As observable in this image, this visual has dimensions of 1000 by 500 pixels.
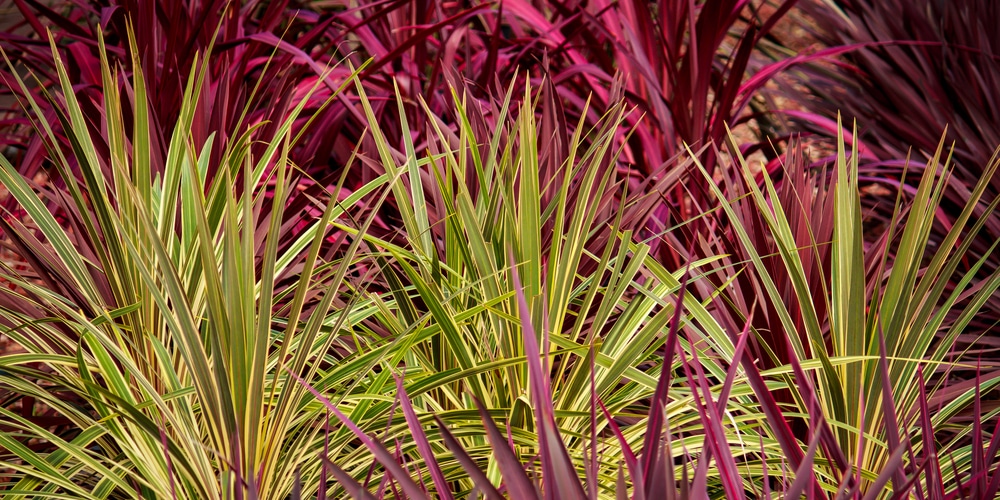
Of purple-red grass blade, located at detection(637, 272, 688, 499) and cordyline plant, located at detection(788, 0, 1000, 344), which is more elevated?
cordyline plant, located at detection(788, 0, 1000, 344)

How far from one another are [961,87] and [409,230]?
4.64 ft

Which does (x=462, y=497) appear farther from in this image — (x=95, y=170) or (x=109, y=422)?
(x=95, y=170)

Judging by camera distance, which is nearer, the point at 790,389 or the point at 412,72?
the point at 790,389

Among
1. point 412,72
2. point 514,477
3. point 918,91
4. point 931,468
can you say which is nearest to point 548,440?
point 514,477

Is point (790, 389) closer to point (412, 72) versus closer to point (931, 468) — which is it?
point (931, 468)

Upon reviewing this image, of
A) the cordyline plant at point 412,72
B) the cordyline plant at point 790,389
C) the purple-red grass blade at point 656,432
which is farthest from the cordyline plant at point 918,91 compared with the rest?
the purple-red grass blade at point 656,432

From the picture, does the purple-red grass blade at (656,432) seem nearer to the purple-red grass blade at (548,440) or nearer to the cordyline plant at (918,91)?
the purple-red grass blade at (548,440)

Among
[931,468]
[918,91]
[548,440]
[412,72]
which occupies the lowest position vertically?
[931,468]

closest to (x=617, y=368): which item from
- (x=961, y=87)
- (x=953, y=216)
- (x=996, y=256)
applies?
(x=996, y=256)

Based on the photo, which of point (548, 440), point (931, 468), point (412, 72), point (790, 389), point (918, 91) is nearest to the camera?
point (548, 440)

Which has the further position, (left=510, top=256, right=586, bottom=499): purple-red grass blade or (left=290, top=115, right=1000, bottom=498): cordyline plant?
(left=290, top=115, right=1000, bottom=498): cordyline plant

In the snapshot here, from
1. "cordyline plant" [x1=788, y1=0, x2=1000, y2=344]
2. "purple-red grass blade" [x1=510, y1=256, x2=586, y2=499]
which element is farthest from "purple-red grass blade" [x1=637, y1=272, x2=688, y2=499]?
Answer: "cordyline plant" [x1=788, y1=0, x2=1000, y2=344]

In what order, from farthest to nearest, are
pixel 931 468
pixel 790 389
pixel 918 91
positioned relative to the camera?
pixel 918 91 < pixel 790 389 < pixel 931 468

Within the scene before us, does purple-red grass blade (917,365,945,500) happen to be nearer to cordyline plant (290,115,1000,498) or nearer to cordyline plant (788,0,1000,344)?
cordyline plant (290,115,1000,498)
